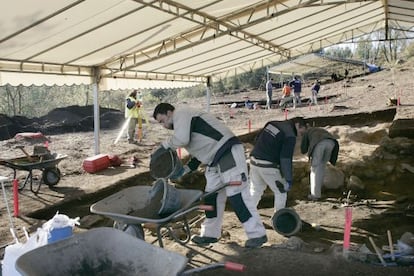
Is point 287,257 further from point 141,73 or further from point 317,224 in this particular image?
point 141,73

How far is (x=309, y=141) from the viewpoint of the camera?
6.75 meters

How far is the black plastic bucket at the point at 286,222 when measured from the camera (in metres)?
5.29

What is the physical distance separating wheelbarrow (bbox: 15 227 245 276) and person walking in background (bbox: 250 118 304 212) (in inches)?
114

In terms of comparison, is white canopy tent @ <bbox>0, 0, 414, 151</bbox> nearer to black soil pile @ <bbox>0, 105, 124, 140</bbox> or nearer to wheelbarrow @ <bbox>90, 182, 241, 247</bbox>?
wheelbarrow @ <bbox>90, 182, 241, 247</bbox>

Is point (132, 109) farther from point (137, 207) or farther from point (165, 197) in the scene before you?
point (165, 197)

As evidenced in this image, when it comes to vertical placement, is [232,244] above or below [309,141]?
below

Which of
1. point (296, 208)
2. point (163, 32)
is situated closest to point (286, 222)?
point (296, 208)

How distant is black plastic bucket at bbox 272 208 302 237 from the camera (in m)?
5.29

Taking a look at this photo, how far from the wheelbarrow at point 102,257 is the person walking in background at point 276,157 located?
2.89 m

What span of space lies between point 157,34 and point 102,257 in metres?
6.78

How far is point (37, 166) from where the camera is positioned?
7.19 meters

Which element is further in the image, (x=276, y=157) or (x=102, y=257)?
(x=276, y=157)

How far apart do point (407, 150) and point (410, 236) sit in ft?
20.6

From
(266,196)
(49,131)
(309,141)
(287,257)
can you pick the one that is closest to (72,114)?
(49,131)
